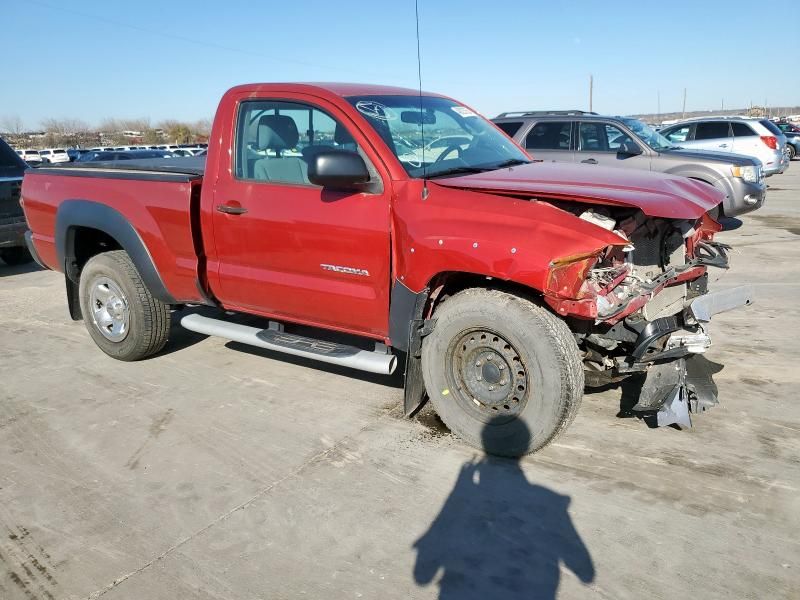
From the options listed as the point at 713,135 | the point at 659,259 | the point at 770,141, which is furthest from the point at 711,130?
the point at 659,259

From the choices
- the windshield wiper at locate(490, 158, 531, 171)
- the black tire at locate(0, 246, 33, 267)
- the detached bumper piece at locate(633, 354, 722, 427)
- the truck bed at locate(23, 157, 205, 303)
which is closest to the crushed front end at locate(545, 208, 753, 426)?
the detached bumper piece at locate(633, 354, 722, 427)

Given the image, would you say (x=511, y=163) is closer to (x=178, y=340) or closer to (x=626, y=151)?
(x=178, y=340)

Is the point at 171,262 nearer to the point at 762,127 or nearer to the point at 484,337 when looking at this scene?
Answer: the point at 484,337

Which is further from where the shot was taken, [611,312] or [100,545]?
[611,312]

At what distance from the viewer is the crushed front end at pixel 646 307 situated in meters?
3.36

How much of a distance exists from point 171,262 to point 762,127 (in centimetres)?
1658

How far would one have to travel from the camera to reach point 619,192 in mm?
3400

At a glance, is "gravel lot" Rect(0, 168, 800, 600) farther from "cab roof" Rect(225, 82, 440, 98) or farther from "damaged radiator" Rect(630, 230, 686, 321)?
"cab roof" Rect(225, 82, 440, 98)

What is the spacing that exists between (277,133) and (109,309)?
84.8 inches

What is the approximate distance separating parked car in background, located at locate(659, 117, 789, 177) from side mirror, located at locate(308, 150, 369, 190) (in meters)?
14.6

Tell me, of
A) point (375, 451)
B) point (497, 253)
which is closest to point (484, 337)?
point (497, 253)

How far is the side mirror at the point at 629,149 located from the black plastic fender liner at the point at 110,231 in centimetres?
764

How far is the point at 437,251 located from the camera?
356 centimetres

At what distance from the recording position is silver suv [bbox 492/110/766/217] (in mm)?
10344
